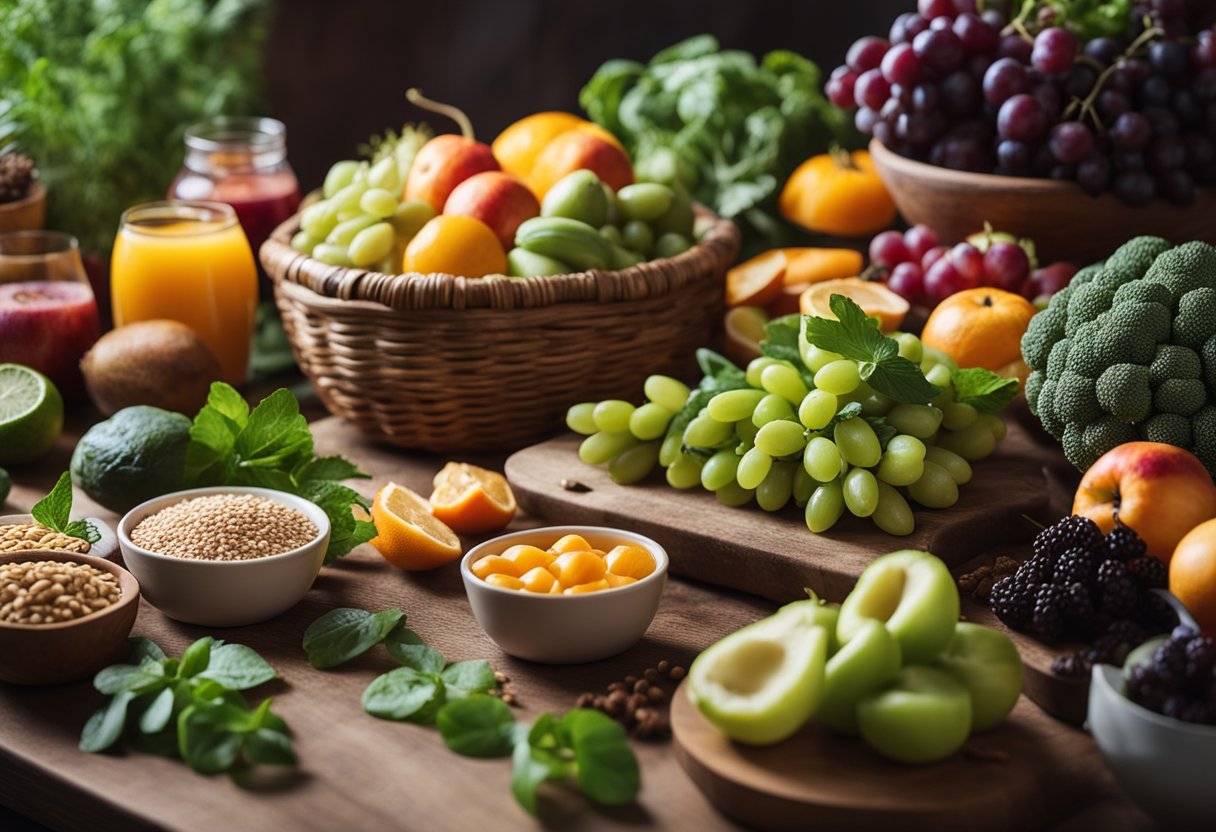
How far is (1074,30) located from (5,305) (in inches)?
63.8

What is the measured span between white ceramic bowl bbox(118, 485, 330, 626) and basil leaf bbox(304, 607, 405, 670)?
52mm

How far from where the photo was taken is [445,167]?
6.40ft

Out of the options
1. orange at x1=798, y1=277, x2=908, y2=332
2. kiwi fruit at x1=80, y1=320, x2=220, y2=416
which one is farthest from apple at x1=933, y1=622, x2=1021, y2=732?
kiwi fruit at x1=80, y1=320, x2=220, y2=416

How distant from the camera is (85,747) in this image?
1.19 m

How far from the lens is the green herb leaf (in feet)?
3.88

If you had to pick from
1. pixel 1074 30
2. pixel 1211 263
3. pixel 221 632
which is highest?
pixel 1074 30

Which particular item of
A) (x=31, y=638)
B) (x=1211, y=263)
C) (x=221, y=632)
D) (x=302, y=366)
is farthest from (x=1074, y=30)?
(x=31, y=638)

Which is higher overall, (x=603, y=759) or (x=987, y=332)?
(x=987, y=332)

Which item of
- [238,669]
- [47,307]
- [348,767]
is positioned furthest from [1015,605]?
[47,307]

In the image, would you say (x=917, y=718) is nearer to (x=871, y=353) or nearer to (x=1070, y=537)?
(x=1070, y=537)

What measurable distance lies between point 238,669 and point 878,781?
597mm

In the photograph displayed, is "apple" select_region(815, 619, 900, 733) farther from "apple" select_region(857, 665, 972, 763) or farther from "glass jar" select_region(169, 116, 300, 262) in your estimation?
"glass jar" select_region(169, 116, 300, 262)

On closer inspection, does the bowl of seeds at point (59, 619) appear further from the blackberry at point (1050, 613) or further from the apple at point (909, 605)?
the blackberry at point (1050, 613)

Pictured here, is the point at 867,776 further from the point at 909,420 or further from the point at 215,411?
the point at 215,411
